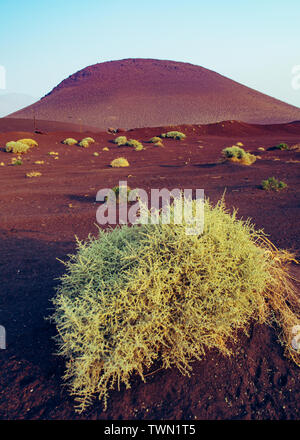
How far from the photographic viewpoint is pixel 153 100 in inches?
3155

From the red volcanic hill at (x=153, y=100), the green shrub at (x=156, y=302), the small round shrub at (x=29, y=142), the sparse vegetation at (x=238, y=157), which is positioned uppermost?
the red volcanic hill at (x=153, y=100)

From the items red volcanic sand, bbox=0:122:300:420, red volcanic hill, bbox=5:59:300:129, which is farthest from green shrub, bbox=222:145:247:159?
red volcanic hill, bbox=5:59:300:129

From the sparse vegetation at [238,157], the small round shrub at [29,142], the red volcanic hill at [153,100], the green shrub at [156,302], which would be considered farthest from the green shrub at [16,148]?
the red volcanic hill at [153,100]

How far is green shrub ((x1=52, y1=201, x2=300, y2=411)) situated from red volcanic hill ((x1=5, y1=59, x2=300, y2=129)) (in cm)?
6460

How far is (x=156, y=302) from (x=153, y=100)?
274 feet

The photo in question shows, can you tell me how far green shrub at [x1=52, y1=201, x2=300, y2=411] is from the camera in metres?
2.54

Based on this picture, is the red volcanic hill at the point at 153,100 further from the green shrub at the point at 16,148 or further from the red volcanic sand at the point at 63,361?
the red volcanic sand at the point at 63,361

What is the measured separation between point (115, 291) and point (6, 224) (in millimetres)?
6272

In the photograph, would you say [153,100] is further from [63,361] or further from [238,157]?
[63,361]

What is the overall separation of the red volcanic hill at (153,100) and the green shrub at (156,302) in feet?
212

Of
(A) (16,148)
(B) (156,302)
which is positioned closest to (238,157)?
(A) (16,148)

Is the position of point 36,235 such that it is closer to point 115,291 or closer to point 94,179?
point 115,291

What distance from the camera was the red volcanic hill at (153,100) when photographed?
233 ft

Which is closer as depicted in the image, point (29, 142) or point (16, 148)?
point (16, 148)
